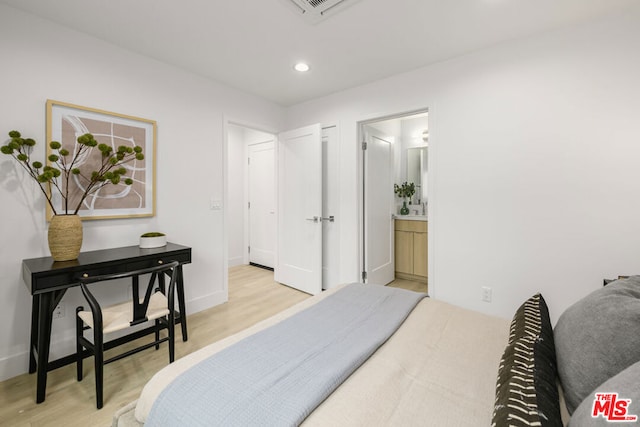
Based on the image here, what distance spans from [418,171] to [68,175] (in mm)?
4213

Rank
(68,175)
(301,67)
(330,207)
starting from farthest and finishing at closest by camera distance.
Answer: (330,207) → (301,67) → (68,175)

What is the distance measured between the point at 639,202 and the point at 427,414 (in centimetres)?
225

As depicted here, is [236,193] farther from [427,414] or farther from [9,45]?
[427,414]

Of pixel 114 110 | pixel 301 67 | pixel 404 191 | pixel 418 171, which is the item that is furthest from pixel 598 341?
pixel 418 171

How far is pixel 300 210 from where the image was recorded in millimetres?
3666

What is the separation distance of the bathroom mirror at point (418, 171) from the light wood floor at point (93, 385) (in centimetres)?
286

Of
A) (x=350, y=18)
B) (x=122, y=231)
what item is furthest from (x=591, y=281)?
(x=122, y=231)

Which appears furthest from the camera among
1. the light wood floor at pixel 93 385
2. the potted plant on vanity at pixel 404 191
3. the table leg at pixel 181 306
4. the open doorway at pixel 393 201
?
the potted plant on vanity at pixel 404 191

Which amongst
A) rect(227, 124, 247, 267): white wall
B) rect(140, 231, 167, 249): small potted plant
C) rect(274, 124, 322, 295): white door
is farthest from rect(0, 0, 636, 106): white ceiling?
rect(227, 124, 247, 267): white wall

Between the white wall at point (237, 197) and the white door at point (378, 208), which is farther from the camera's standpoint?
the white wall at point (237, 197)

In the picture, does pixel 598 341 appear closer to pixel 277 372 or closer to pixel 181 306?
pixel 277 372

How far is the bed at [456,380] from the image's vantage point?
2.21 feet

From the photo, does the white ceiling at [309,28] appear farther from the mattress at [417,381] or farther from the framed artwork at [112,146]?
the mattress at [417,381]

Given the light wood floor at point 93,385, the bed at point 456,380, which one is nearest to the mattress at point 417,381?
the bed at point 456,380
